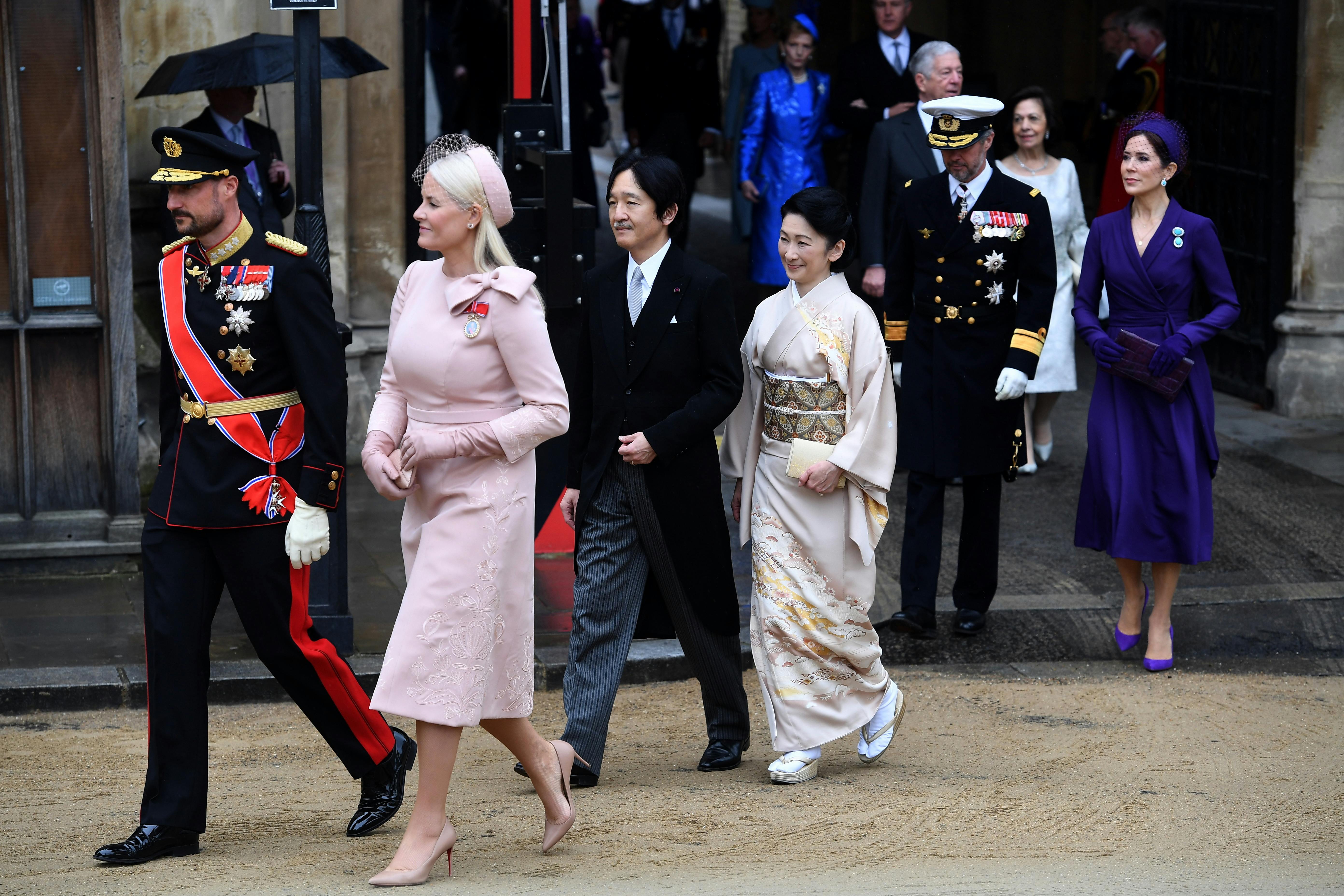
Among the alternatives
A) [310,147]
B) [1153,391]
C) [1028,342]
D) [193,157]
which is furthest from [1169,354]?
[193,157]

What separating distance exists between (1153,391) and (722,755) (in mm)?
2178

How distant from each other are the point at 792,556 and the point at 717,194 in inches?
615

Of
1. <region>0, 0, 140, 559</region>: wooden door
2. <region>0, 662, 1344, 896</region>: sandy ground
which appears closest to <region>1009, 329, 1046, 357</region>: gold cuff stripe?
<region>0, 662, 1344, 896</region>: sandy ground

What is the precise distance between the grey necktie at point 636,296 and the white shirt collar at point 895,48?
218 inches

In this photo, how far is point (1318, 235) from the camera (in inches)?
394

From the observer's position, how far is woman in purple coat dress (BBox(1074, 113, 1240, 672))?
6.25 meters

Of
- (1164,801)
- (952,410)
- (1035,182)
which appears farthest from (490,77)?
(1164,801)

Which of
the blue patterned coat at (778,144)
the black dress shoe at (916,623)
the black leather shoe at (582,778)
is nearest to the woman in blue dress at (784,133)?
the blue patterned coat at (778,144)

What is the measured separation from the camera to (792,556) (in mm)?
5176

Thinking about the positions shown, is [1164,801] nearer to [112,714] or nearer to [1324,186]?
[112,714]

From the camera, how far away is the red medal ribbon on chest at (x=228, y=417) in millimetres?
4441

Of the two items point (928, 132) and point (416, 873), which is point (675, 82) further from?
point (416, 873)

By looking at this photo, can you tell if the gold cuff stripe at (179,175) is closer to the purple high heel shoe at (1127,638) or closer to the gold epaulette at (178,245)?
the gold epaulette at (178,245)

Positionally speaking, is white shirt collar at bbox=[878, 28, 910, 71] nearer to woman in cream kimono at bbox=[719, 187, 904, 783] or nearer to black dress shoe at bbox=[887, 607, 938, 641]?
black dress shoe at bbox=[887, 607, 938, 641]
